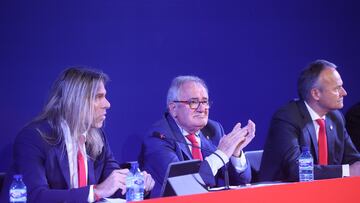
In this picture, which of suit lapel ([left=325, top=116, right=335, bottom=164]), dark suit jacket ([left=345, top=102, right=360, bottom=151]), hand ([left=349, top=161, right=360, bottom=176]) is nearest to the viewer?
A: hand ([left=349, top=161, right=360, bottom=176])

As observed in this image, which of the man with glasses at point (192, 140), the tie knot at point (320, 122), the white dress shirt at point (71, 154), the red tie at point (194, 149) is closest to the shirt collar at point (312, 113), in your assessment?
the tie knot at point (320, 122)

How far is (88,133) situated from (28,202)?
1.91 feet

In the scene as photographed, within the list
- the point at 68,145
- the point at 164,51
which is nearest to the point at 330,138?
the point at 164,51

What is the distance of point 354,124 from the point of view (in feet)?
17.5

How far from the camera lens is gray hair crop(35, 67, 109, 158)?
12.3 feet

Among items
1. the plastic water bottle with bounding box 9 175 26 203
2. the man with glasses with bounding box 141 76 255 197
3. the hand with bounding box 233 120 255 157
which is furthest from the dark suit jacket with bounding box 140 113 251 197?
the plastic water bottle with bounding box 9 175 26 203

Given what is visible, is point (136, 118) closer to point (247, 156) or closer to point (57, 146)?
point (247, 156)

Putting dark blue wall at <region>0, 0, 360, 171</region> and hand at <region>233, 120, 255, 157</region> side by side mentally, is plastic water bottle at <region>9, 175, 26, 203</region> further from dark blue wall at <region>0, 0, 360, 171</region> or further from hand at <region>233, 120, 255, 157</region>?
hand at <region>233, 120, 255, 157</region>

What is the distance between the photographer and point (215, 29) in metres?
5.30

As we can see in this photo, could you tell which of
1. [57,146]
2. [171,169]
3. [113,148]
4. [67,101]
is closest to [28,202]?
[57,146]

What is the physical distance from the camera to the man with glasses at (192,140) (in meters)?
4.08

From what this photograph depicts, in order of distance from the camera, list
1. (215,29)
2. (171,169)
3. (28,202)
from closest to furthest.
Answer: (171,169) < (28,202) < (215,29)

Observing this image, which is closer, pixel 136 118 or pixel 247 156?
pixel 247 156

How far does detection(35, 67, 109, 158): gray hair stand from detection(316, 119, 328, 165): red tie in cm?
159
